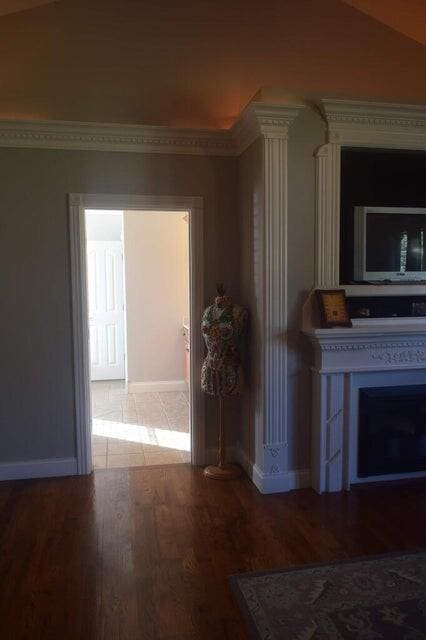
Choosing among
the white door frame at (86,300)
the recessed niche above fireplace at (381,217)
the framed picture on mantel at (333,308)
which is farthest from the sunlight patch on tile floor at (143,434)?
the recessed niche above fireplace at (381,217)

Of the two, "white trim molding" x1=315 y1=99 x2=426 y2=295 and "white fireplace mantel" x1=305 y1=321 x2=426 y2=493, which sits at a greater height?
"white trim molding" x1=315 y1=99 x2=426 y2=295

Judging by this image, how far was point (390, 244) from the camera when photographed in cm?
328

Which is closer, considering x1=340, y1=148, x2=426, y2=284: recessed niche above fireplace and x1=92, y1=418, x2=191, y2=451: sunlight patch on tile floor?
x1=340, y1=148, x2=426, y2=284: recessed niche above fireplace

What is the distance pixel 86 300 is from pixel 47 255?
0.40 meters

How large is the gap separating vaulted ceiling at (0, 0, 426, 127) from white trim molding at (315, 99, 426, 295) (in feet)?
1.16

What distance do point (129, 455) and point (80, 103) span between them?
8.81 ft

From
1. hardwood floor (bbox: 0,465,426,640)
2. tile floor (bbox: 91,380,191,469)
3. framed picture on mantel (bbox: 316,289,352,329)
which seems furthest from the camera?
tile floor (bbox: 91,380,191,469)

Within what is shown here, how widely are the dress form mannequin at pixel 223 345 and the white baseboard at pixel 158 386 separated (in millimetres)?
2894

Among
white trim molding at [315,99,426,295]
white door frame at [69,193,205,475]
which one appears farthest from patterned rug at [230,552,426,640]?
white trim molding at [315,99,426,295]

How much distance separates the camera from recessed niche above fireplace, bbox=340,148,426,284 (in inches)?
127

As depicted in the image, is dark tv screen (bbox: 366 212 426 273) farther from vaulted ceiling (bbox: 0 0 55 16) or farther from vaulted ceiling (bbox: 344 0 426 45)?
vaulted ceiling (bbox: 0 0 55 16)

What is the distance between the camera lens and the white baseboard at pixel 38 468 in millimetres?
3385

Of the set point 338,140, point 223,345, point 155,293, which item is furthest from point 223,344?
point 155,293

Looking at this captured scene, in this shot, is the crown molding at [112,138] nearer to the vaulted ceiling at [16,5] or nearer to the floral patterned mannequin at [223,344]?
the vaulted ceiling at [16,5]
